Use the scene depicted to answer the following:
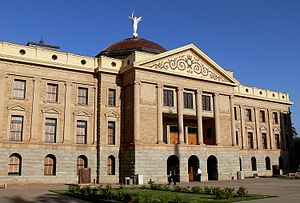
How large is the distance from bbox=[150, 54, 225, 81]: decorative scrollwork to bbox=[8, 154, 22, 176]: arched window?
17331mm

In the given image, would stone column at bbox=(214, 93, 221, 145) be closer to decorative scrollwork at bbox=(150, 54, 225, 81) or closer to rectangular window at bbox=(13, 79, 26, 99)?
decorative scrollwork at bbox=(150, 54, 225, 81)

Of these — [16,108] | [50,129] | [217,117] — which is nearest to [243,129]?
[217,117]

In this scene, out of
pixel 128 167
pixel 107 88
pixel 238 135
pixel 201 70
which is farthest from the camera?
pixel 238 135

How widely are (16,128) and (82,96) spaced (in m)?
7.99

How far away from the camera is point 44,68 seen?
3669 centimetres

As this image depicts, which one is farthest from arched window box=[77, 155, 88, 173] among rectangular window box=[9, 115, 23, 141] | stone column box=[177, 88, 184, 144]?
stone column box=[177, 88, 184, 144]

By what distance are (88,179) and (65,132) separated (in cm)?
660

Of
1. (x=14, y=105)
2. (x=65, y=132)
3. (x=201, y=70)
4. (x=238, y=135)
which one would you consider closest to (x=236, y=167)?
(x=238, y=135)

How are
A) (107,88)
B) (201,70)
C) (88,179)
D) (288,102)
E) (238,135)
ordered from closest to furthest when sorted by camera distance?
(88,179)
(107,88)
(201,70)
(238,135)
(288,102)

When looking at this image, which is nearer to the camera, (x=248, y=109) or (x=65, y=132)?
(x=65, y=132)

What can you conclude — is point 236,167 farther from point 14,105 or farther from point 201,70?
point 14,105

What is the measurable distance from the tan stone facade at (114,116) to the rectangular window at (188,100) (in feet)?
0.45

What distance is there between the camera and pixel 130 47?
47.4 m

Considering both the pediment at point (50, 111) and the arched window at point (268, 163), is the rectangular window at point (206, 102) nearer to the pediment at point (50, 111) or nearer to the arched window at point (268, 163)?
the arched window at point (268, 163)
